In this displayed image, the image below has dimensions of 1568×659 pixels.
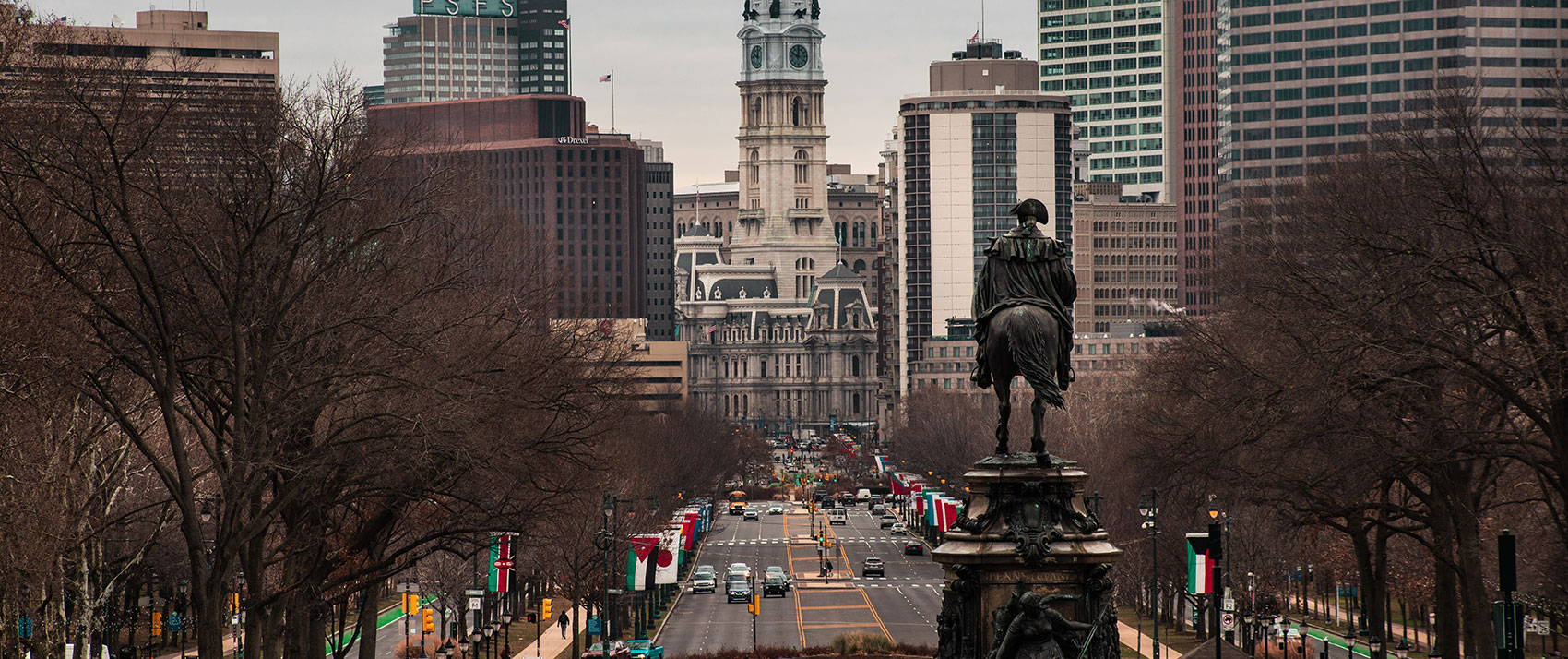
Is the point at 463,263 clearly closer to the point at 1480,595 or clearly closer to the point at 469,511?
the point at 469,511

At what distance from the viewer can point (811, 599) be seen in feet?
335

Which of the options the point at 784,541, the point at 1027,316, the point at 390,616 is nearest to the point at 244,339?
the point at 1027,316

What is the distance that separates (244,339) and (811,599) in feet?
216

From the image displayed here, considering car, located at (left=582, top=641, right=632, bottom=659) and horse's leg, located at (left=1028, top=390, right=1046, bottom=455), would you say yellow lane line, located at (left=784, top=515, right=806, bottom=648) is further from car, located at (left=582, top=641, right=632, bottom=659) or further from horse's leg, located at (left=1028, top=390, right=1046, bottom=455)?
horse's leg, located at (left=1028, top=390, right=1046, bottom=455)

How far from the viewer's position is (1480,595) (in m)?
48.1

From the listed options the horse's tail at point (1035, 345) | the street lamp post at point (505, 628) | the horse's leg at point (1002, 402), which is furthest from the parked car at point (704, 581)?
the horse's tail at point (1035, 345)

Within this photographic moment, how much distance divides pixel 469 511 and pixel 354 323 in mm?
6723

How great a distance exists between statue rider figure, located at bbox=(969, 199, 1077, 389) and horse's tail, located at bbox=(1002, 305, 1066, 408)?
0.18 m

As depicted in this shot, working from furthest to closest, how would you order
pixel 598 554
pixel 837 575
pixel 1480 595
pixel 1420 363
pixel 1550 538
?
pixel 837 575 → pixel 598 554 → pixel 1550 538 → pixel 1480 595 → pixel 1420 363

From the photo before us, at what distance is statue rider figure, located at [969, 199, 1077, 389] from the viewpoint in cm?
2433

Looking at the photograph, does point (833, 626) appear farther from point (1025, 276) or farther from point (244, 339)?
point (1025, 276)

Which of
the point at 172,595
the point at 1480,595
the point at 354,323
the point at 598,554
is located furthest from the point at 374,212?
the point at 172,595

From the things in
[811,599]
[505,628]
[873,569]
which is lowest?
[811,599]

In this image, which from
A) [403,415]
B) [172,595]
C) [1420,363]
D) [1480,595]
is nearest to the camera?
[403,415]
